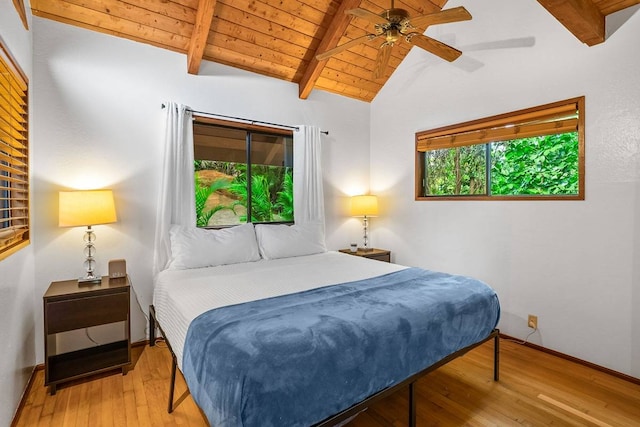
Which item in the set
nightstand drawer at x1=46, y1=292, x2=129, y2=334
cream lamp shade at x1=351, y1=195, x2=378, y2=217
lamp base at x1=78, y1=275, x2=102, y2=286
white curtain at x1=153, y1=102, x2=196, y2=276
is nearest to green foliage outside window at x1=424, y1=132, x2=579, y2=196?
cream lamp shade at x1=351, y1=195, x2=378, y2=217

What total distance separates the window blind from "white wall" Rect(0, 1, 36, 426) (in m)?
3.61

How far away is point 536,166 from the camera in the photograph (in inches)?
120

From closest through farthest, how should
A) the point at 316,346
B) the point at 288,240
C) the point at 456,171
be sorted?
the point at 316,346 < the point at 288,240 < the point at 456,171

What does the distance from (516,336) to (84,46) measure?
15.0 feet

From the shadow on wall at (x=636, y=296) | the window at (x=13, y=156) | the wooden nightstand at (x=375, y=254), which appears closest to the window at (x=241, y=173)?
the wooden nightstand at (x=375, y=254)

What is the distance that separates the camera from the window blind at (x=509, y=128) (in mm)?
2748

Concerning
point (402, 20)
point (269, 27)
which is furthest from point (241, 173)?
point (402, 20)

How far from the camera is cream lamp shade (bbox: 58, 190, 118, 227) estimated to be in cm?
237

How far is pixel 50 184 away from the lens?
2602 mm

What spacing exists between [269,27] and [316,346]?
311 cm

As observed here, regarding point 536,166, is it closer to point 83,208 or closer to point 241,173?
point 241,173

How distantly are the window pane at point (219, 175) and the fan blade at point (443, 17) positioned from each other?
2198 mm

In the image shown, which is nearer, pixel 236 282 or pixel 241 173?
pixel 236 282

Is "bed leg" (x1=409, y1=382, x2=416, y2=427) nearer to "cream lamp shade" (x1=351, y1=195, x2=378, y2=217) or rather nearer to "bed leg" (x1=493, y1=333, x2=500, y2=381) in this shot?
"bed leg" (x1=493, y1=333, x2=500, y2=381)
